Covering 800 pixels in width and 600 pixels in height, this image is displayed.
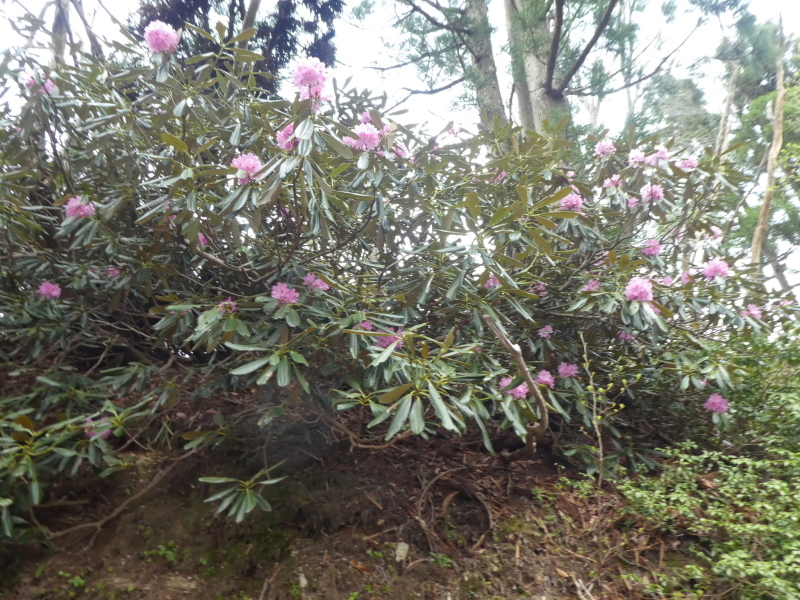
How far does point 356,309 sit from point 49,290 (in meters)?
1.25

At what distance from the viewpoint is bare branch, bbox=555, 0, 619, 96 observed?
282cm

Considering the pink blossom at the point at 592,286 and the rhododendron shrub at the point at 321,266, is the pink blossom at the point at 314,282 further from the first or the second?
the pink blossom at the point at 592,286

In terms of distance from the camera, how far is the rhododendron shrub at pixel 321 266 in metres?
1.54

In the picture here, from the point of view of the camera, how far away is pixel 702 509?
1792mm

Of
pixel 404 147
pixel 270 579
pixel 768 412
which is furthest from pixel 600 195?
pixel 270 579

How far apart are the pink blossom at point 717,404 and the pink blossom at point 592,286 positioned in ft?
2.27

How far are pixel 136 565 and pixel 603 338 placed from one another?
2.11 m

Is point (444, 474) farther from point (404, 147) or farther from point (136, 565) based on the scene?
point (404, 147)

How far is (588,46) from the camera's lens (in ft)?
10.1

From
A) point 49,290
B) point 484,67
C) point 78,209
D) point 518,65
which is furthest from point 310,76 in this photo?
point 484,67

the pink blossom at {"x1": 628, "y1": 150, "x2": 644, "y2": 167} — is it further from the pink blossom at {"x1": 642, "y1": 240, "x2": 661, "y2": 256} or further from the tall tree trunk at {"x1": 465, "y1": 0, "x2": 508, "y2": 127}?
the tall tree trunk at {"x1": 465, "y1": 0, "x2": 508, "y2": 127}

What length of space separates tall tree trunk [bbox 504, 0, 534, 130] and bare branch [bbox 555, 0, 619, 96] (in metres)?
0.36

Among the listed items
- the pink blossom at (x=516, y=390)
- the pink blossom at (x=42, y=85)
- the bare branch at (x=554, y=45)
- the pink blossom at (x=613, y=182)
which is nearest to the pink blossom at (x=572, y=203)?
the pink blossom at (x=613, y=182)

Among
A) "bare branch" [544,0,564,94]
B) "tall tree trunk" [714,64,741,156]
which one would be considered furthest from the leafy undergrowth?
"tall tree trunk" [714,64,741,156]
